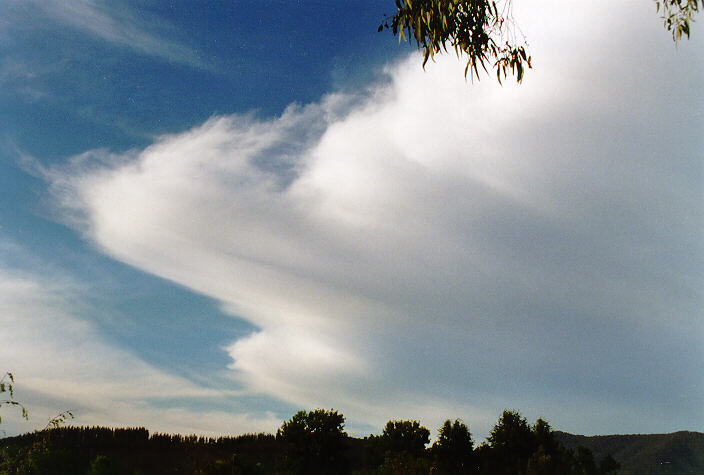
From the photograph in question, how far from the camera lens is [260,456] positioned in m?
42.5

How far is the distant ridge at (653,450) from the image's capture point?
86.4 m

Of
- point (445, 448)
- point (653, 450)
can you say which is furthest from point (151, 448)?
point (653, 450)

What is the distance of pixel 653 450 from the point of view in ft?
309

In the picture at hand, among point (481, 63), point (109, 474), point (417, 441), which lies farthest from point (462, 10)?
point (417, 441)

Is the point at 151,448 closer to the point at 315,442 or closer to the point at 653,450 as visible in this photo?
the point at 315,442

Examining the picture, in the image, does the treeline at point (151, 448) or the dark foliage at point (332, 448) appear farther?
the dark foliage at point (332, 448)

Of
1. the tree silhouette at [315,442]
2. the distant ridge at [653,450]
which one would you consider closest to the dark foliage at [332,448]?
the tree silhouette at [315,442]

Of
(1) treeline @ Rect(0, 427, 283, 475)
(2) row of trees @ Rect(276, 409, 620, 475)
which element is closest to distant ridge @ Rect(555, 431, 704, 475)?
(2) row of trees @ Rect(276, 409, 620, 475)

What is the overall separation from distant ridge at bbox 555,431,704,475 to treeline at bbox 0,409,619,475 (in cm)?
4480

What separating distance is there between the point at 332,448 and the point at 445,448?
10637 millimetres

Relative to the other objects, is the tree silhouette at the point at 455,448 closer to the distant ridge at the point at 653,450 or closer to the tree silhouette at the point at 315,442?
the tree silhouette at the point at 315,442

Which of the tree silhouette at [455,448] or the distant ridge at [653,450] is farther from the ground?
the distant ridge at [653,450]

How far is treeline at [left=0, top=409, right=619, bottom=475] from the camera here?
35438mm

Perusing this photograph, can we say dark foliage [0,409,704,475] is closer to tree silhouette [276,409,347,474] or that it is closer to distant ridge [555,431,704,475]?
tree silhouette [276,409,347,474]
